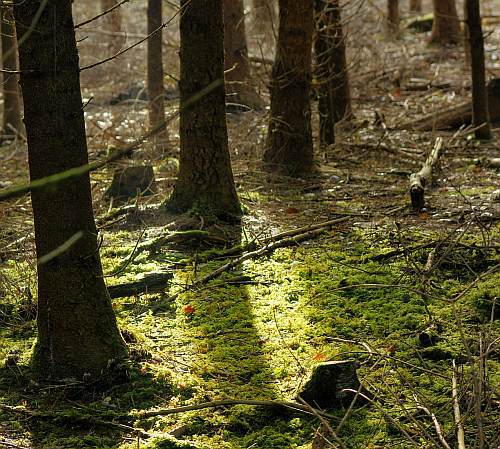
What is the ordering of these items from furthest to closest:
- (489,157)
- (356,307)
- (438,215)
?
(489,157) < (438,215) < (356,307)

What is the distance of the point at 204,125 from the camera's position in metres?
7.84

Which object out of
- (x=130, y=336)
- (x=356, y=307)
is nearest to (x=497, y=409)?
(x=356, y=307)

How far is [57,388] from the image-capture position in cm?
Result: 498

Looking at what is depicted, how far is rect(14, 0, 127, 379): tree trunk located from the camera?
15.3ft

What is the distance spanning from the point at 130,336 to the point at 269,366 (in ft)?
3.33

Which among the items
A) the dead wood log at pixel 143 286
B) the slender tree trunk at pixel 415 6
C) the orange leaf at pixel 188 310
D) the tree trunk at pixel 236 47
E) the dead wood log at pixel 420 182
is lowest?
the orange leaf at pixel 188 310

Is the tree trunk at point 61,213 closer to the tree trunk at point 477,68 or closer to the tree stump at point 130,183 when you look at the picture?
the tree stump at point 130,183

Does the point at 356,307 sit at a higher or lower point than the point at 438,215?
lower

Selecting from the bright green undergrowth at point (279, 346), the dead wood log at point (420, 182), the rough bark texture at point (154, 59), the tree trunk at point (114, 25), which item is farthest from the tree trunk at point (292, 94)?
the tree trunk at point (114, 25)

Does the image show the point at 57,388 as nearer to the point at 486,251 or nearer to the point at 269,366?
the point at 269,366

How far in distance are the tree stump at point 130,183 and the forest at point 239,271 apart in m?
0.02

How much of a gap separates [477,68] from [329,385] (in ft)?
26.6

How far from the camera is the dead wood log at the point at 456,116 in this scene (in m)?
13.2

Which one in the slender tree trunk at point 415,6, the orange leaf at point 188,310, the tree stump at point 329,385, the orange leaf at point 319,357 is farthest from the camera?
the slender tree trunk at point 415,6
